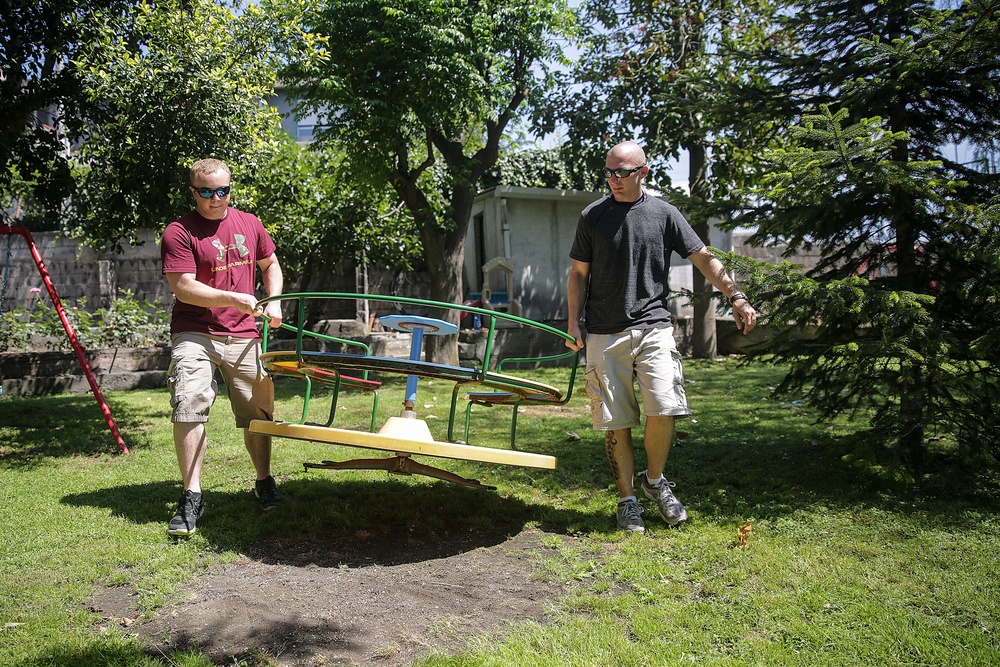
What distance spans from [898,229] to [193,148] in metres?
5.62

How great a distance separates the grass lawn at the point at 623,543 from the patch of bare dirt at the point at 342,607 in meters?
0.10

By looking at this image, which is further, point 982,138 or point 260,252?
point 982,138

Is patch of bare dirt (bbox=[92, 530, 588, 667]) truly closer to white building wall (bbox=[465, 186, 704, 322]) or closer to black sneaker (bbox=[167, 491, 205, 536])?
black sneaker (bbox=[167, 491, 205, 536])

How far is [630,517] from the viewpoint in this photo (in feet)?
13.1

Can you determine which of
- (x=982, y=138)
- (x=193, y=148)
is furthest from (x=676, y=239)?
(x=193, y=148)

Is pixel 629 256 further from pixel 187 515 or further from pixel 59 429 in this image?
pixel 59 429

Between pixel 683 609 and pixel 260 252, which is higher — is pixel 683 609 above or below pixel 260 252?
below

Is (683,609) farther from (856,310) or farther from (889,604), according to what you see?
(856,310)

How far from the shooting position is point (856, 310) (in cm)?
407

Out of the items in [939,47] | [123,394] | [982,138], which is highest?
[939,47]

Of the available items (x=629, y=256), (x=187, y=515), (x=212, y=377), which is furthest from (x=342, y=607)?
(x=629, y=256)

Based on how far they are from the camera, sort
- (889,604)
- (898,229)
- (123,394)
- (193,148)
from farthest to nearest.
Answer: (123,394)
(193,148)
(898,229)
(889,604)

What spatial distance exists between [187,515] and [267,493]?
569 mm

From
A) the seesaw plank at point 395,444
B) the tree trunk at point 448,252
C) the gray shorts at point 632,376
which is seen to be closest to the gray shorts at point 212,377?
the seesaw plank at point 395,444
